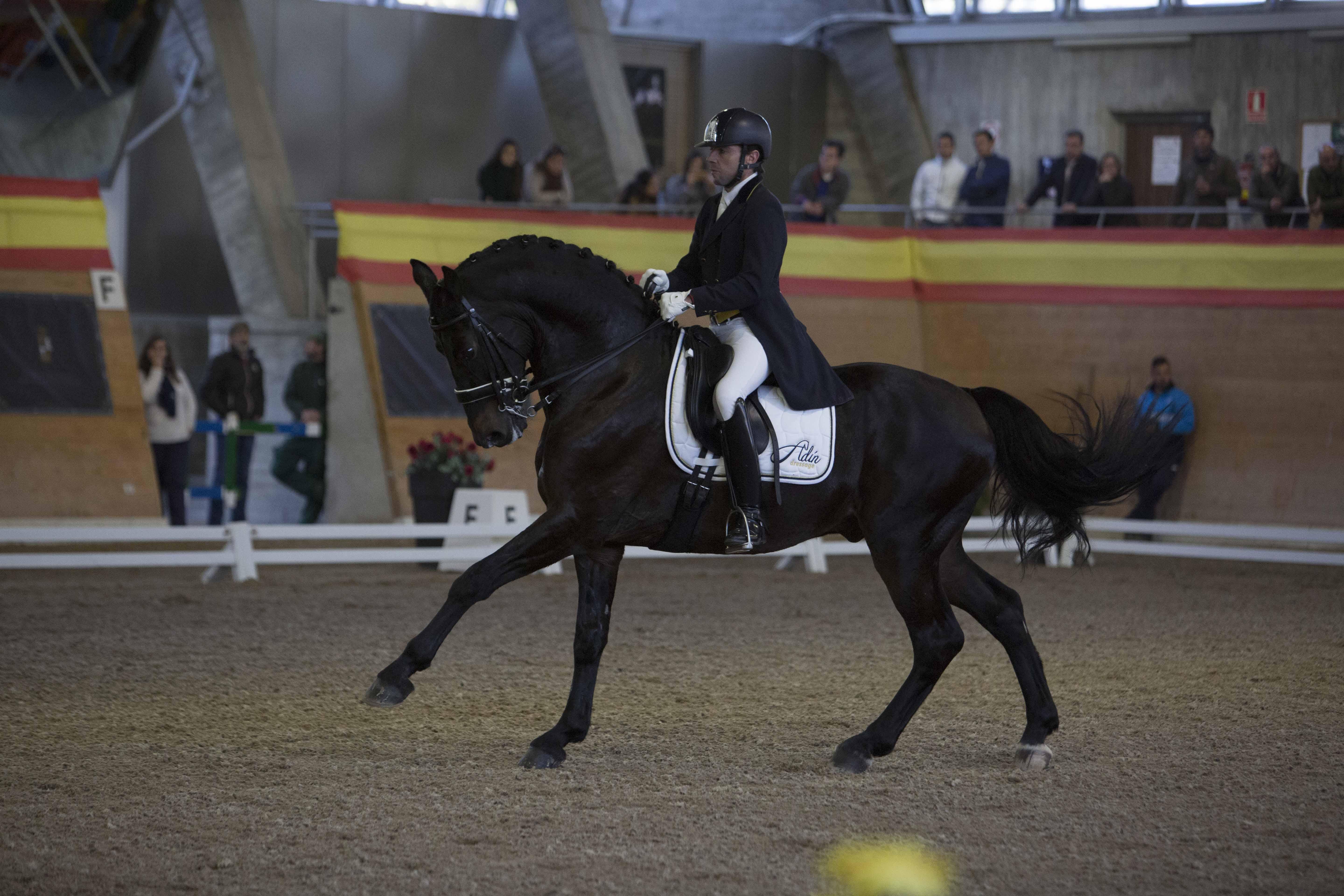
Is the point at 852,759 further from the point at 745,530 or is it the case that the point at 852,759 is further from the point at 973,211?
the point at 973,211

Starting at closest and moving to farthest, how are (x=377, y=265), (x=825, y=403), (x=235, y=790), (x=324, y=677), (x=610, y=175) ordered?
(x=235, y=790) → (x=825, y=403) → (x=324, y=677) → (x=377, y=265) → (x=610, y=175)

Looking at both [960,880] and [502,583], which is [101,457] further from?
[960,880]

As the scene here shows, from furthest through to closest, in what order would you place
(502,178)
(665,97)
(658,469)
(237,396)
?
(665,97) < (502,178) < (237,396) < (658,469)

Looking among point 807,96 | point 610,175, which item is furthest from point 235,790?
point 807,96

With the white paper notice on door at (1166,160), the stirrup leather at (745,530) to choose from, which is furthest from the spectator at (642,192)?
the stirrup leather at (745,530)

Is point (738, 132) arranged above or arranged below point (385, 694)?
above

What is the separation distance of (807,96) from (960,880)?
651 inches

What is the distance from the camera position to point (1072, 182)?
13.4m

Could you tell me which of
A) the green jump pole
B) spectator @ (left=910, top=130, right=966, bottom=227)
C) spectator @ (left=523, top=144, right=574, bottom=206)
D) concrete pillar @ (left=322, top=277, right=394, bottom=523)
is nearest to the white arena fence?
the green jump pole

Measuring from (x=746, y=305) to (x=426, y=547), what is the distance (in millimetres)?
6423

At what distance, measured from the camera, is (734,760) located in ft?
15.9

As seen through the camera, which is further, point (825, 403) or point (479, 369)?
point (825, 403)

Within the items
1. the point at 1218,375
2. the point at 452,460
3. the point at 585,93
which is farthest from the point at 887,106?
the point at 452,460

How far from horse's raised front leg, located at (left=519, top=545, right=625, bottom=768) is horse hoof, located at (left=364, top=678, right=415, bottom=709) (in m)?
0.58
